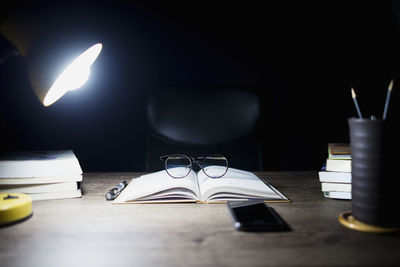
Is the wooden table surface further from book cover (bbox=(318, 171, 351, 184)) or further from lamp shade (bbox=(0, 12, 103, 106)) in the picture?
lamp shade (bbox=(0, 12, 103, 106))

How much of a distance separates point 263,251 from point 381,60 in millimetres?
1942

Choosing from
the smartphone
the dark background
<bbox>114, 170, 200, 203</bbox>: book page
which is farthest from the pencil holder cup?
the dark background

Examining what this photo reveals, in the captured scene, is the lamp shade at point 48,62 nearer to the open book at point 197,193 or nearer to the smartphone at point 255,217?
the open book at point 197,193

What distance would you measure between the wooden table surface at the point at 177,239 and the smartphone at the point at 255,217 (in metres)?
0.02

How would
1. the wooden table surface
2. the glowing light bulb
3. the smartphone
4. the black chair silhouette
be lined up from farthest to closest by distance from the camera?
the black chair silhouette
the glowing light bulb
the smartphone
the wooden table surface

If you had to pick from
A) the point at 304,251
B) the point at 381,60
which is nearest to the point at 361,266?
the point at 304,251

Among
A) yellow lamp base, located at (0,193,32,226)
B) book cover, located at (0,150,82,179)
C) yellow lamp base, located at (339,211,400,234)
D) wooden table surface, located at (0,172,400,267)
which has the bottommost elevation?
wooden table surface, located at (0,172,400,267)

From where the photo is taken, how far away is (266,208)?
2.53ft

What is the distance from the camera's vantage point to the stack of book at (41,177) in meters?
0.87

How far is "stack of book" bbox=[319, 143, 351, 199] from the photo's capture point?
0.88 m

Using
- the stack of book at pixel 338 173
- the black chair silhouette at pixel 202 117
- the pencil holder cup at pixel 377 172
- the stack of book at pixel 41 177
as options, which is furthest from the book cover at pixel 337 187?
the black chair silhouette at pixel 202 117

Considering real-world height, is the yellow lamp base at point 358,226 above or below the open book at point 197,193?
below

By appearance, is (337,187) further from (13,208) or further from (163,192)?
(13,208)

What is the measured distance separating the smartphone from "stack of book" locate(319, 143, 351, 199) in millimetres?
223
